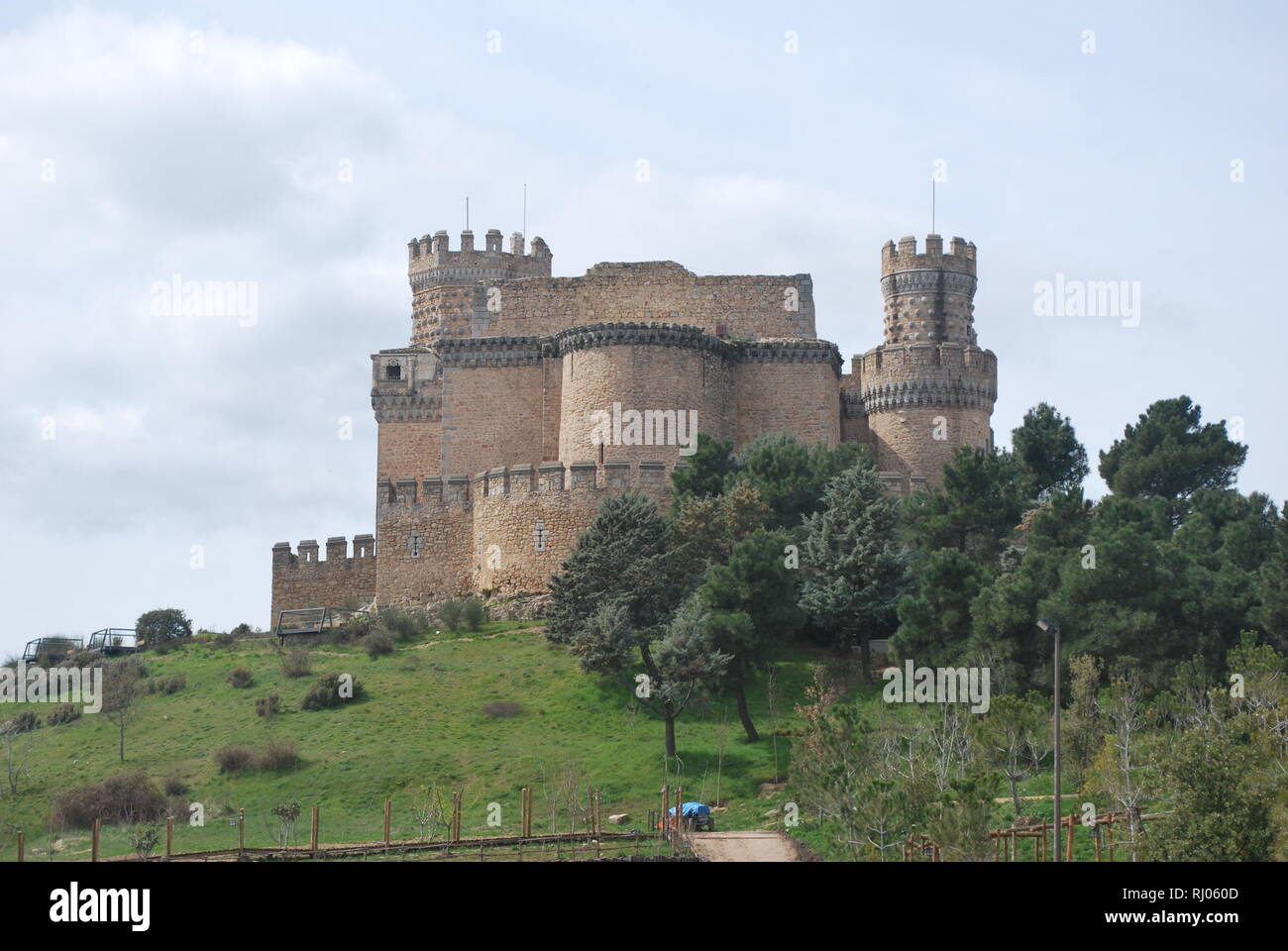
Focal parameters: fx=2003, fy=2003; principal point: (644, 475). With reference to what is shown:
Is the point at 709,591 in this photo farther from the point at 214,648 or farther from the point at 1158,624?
the point at 214,648

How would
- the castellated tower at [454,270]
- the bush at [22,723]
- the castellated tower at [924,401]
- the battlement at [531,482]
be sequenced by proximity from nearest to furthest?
the bush at [22,723] → the battlement at [531,482] → the castellated tower at [924,401] → the castellated tower at [454,270]

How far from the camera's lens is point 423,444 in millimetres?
60312

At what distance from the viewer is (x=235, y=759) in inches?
1666

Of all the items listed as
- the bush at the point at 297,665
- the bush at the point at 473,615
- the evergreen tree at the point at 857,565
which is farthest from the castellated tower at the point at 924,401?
the bush at the point at 297,665

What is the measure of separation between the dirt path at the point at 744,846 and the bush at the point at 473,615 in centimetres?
1691

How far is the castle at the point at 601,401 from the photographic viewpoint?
175 ft

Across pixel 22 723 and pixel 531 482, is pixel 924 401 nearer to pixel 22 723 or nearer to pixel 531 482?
pixel 531 482

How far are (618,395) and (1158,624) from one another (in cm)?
1881

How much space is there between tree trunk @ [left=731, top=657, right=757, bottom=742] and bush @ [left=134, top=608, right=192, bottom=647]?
2101cm

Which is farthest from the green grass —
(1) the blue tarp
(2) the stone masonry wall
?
(2) the stone masonry wall

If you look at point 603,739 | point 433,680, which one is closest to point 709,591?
point 603,739

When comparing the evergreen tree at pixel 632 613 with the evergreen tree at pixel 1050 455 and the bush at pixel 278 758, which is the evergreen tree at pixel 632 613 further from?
the evergreen tree at pixel 1050 455

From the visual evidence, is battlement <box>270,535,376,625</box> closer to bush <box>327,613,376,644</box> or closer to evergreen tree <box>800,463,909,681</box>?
bush <box>327,613,376,644</box>

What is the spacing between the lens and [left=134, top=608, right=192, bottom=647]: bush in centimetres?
5806
